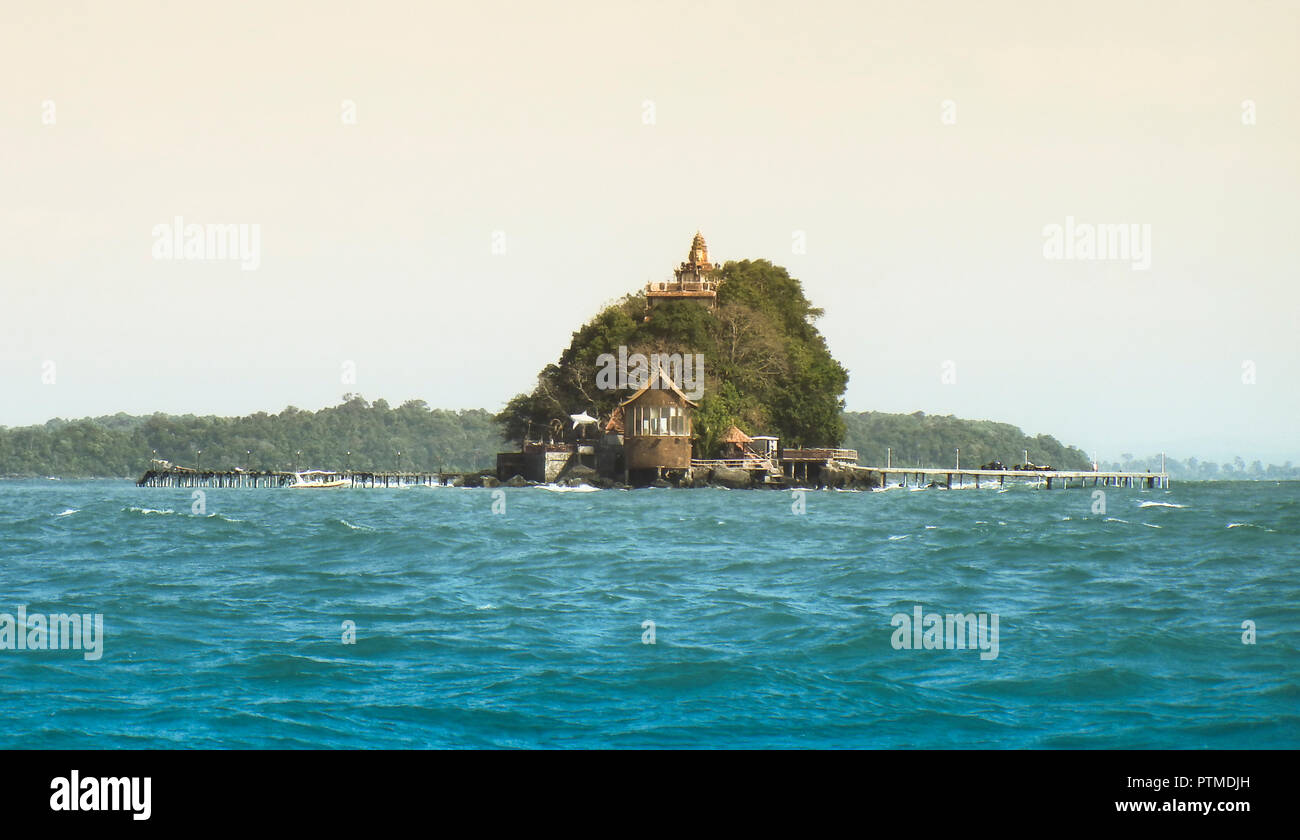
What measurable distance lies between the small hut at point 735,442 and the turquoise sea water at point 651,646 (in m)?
50.2

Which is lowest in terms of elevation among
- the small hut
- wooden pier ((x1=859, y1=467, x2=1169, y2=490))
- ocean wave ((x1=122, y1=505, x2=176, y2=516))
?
ocean wave ((x1=122, y1=505, x2=176, y2=516))

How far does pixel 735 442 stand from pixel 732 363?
608 cm

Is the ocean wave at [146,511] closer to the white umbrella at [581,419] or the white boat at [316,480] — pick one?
the white umbrella at [581,419]

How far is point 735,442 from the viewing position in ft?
295

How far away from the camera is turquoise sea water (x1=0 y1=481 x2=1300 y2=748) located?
1388 cm

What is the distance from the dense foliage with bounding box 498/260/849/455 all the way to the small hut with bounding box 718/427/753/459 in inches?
38.2

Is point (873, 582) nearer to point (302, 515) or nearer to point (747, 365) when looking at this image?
point (302, 515)

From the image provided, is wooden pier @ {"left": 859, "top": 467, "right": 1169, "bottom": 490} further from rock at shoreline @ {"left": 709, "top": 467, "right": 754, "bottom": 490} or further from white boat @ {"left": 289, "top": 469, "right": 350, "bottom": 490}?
white boat @ {"left": 289, "top": 469, "right": 350, "bottom": 490}

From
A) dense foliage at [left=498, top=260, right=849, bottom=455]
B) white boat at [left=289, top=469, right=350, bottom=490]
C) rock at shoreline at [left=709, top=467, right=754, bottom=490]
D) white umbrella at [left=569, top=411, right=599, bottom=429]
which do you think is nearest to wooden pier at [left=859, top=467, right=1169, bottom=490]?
dense foliage at [left=498, top=260, right=849, bottom=455]

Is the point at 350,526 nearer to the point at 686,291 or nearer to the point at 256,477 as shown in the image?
the point at 686,291

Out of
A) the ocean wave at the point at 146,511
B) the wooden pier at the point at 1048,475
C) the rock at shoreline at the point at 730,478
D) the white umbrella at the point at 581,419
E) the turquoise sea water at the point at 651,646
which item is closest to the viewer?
the turquoise sea water at the point at 651,646

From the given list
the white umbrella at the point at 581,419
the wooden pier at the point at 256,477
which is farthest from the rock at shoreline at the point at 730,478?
the wooden pier at the point at 256,477

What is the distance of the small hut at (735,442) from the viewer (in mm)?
89750
